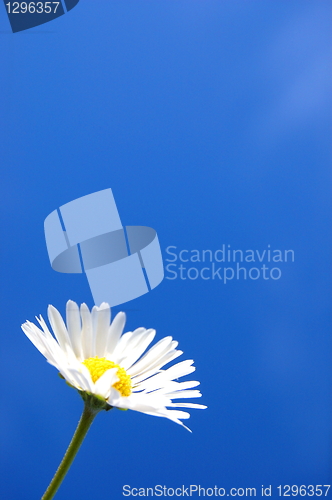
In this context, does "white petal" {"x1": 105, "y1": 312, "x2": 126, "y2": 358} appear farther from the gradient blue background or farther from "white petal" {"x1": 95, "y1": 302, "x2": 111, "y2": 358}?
the gradient blue background

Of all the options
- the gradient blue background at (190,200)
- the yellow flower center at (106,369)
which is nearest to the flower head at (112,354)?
the yellow flower center at (106,369)

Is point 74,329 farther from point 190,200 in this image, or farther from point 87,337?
point 190,200

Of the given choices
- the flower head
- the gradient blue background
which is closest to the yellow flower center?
the flower head

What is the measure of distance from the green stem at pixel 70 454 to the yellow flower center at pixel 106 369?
0.04 meters

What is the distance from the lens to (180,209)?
1.24 meters

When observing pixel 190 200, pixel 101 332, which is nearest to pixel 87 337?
pixel 101 332

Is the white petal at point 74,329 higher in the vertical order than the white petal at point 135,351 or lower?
higher

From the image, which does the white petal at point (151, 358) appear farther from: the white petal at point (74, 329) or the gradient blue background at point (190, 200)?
the gradient blue background at point (190, 200)

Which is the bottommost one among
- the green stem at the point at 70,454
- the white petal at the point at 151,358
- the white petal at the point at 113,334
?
the green stem at the point at 70,454

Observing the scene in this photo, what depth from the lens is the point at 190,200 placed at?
4.08 feet

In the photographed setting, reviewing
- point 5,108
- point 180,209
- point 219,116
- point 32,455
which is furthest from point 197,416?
point 5,108

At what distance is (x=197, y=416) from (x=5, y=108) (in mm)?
956

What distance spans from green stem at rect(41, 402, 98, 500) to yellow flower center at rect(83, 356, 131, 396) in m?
0.04

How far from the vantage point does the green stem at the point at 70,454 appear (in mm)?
199
